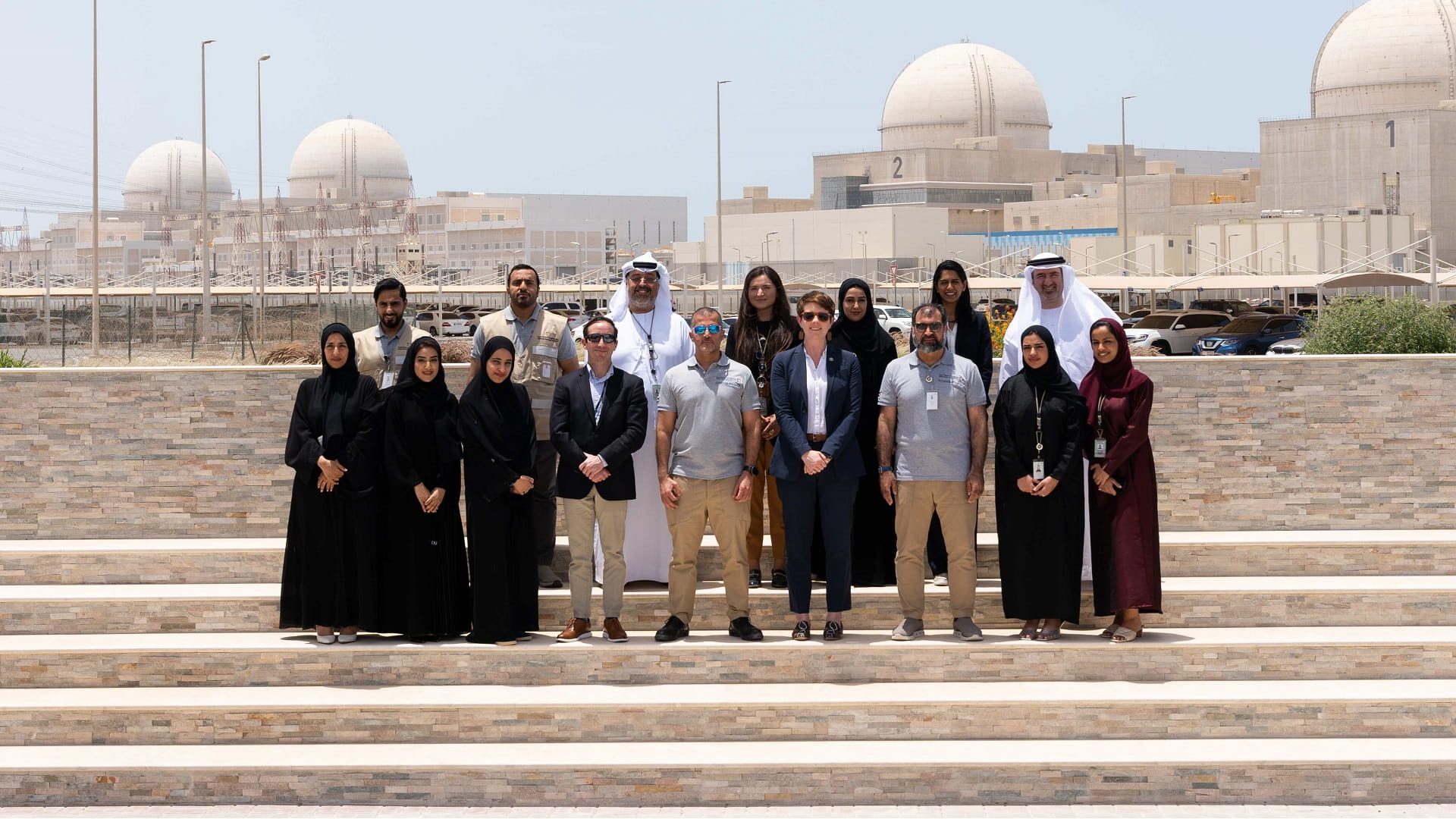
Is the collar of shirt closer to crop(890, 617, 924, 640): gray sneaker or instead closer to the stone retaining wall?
crop(890, 617, 924, 640): gray sneaker

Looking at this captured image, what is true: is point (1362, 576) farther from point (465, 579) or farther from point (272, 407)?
point (272, 407)

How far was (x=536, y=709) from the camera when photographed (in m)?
6.56

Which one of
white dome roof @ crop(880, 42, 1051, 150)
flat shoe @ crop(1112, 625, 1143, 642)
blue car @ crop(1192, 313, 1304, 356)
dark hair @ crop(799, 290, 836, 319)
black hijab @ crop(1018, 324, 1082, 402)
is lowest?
flat shoe @ crop(1112, 625, 1143, 642)

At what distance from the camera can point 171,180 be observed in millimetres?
105625

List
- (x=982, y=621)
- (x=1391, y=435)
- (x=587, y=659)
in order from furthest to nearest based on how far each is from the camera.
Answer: (x=1391, y=435)
(x=982, y=621)
(x=587, y=659)

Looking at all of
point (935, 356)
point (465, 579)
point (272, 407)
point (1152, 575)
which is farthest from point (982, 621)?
point (272, 407)

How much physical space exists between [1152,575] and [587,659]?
271 centimetres

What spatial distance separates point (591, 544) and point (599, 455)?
44cm

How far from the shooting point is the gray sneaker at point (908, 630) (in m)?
7.04

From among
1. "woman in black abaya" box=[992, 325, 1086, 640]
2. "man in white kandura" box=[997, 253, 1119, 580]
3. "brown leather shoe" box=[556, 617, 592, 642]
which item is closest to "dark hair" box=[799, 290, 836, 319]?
"woman in black abaya" box=[992, 325, 1086, 640]

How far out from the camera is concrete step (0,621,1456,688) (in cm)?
687

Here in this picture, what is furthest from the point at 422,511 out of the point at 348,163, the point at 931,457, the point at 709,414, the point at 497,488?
the point at 348,163

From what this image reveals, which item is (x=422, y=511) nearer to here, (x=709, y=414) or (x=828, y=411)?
(x=709, y=414)

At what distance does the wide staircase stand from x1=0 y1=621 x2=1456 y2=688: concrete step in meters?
0.01
